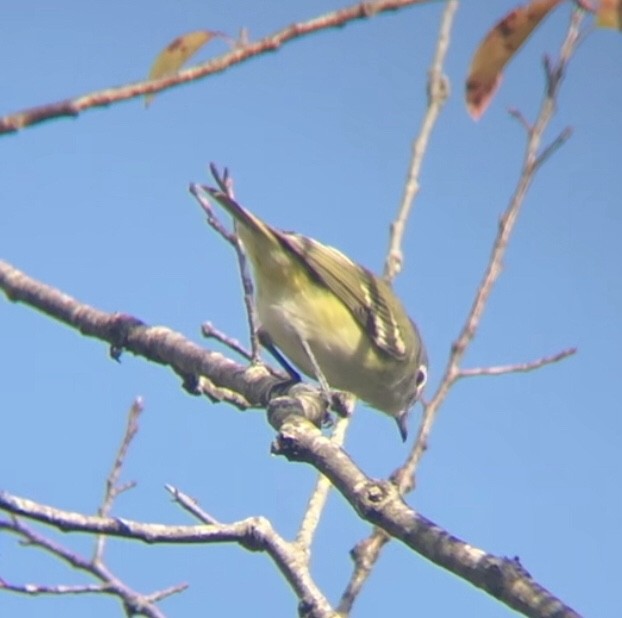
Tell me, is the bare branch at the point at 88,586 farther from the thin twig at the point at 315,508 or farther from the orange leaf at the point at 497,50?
the orange leaf at the point at 497,50

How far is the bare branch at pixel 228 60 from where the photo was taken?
59.1 inches

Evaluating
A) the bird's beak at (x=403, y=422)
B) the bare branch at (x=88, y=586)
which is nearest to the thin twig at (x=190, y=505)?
the bare branch at (x=88, y=586)

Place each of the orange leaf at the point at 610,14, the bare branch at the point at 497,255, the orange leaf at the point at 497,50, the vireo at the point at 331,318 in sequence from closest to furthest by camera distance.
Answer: the orange leaf at the point at 610,14 < the orange leaf at the point at 497,50 < the bare branch at the point at 497,255 < the vireo at the point at 331,318

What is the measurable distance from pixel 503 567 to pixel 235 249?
1897 mm

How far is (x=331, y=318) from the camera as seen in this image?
18.8 ft

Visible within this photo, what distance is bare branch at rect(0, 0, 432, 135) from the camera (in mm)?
1501

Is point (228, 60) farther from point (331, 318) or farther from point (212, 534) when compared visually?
point (331, 318)

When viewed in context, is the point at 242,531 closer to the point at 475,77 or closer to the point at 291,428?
the point at 291,428

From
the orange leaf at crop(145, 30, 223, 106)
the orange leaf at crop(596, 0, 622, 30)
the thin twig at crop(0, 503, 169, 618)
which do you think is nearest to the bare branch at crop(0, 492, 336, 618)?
the thin twig at crop(0, 503, 169, 618)

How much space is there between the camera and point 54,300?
13.1ft

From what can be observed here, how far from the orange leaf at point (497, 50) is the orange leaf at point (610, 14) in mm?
221

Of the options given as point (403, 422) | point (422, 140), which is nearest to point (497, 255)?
point (422, 140)

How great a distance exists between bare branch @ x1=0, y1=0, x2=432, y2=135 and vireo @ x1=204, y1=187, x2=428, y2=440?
3.21 meters

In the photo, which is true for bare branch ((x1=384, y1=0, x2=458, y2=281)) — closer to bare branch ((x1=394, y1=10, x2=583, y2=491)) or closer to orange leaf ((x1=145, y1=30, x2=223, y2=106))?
bare branch ((x1=394, y1=10, x2=583, y2=491))
